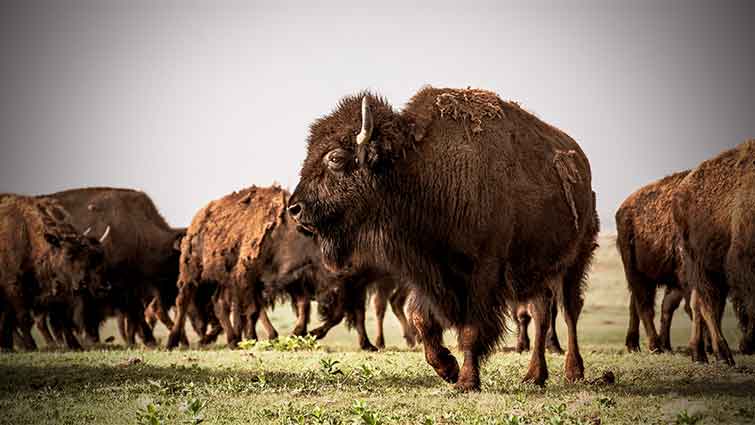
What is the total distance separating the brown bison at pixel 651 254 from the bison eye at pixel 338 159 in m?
8.86

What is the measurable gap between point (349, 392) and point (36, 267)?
1139 centimetres

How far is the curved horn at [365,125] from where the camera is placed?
28.0 ft

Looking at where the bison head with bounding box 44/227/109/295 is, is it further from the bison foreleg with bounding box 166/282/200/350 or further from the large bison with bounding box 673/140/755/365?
the large bison with bounding box 673/140/755/365

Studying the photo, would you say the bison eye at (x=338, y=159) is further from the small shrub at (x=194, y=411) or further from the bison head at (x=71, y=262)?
the bison head at (x=71, y=262)

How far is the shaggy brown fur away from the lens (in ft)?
62.8

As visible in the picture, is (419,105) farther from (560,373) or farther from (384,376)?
(560,373)

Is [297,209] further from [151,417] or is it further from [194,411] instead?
[151,417]

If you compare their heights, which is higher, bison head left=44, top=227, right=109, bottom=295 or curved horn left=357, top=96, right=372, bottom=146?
curved horn left=357, top=96, right=372, bottom=146

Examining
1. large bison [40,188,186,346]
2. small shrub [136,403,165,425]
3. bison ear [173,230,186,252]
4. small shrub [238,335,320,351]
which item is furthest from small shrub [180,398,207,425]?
bison ear [173,230,186,252]

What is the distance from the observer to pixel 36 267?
18.3 m

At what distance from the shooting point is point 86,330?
2044 centimetres

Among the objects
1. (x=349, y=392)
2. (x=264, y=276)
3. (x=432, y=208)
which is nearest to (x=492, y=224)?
(x=432, y=208)

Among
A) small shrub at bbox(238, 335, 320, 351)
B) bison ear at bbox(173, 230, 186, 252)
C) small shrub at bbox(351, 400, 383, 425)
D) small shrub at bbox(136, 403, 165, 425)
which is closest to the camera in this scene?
small shrub at bbox(351, 400, 383, 425)

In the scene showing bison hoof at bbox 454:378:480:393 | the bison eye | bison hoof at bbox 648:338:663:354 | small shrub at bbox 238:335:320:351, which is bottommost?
bison hoof at bbox 648:338:663:354
